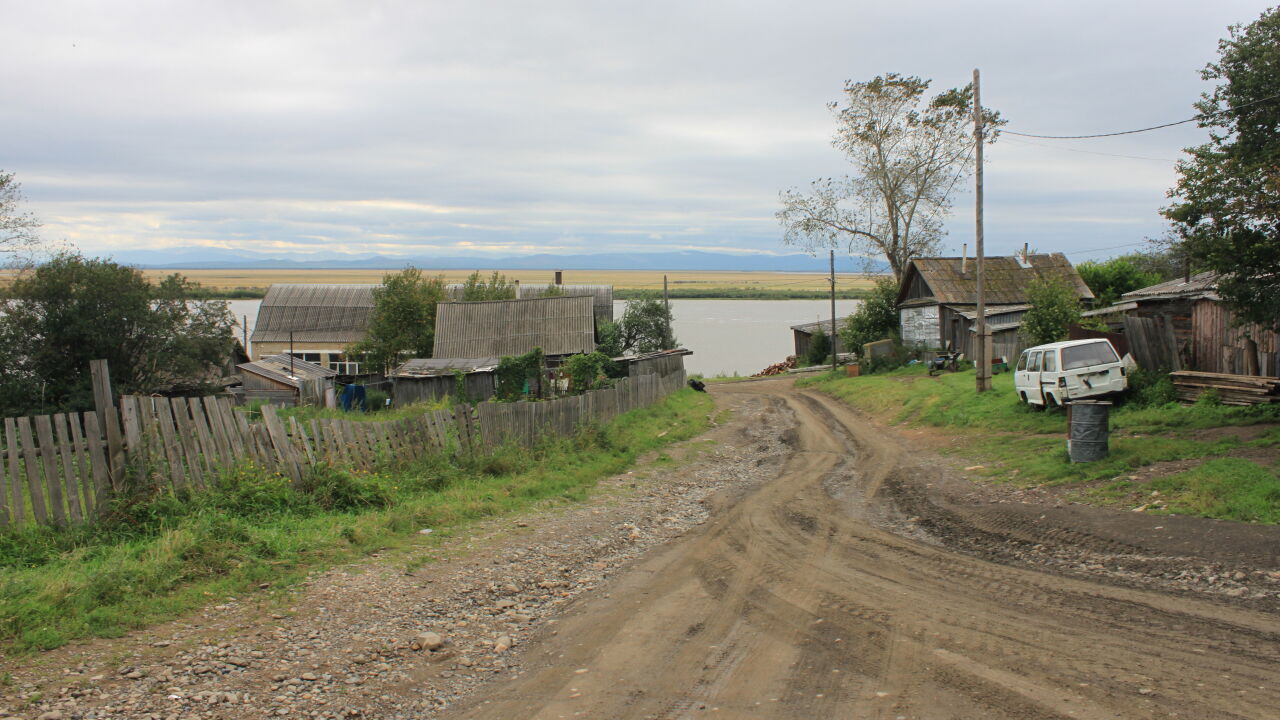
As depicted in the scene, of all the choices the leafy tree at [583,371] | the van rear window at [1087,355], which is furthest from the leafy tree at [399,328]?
the van rear window at [1087,355]

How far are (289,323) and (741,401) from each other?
1551 inches

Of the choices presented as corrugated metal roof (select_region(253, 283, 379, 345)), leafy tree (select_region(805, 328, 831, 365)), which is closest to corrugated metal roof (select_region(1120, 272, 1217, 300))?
leafy tree (select_region(805, 328, 831, 365))

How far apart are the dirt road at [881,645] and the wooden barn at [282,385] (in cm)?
2997

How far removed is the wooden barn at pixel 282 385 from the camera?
35.5 metres

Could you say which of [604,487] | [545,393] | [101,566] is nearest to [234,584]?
[101,566]

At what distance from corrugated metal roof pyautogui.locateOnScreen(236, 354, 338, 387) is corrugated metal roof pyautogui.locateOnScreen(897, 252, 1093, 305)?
95.3 ft

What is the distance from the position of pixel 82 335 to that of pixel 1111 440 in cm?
2901

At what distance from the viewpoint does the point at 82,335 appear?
2659 cm

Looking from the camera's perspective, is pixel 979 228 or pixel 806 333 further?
pixel 806 333

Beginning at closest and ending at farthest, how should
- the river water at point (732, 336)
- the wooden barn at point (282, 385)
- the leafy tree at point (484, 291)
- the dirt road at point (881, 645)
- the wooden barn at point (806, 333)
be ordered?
the dirt road at point (881, 645), the wooden barn at point (282, 385), the leafy tree at point (484, 291), the wooden barn at point (806, 333), the river water at point (732, 336)

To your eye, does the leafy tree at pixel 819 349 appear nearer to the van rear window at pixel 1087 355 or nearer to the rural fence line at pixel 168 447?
the van rear window at pixel 1087 355

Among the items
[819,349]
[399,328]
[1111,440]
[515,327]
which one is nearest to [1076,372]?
[1111,440]

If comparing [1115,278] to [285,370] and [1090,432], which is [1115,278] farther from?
[285,370]

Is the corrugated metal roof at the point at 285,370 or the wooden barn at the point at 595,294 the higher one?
the wooden barn at the point at 595,294
